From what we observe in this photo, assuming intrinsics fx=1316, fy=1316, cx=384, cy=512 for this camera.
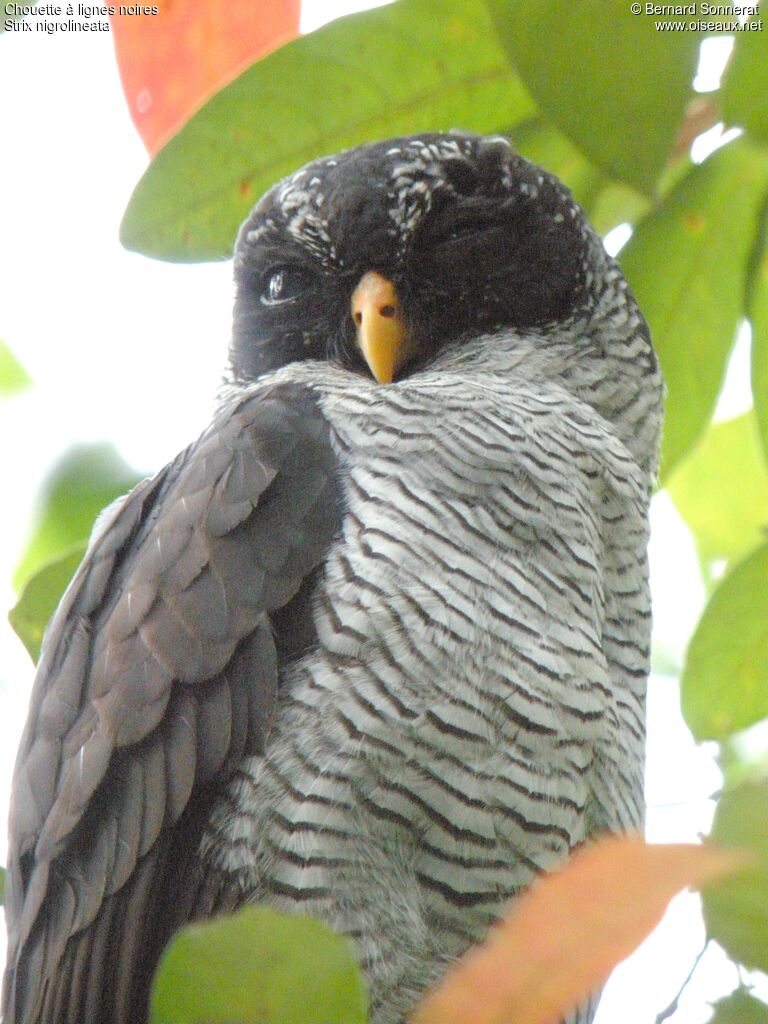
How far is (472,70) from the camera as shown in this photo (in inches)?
123

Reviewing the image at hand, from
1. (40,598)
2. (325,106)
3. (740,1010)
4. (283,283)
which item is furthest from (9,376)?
(740,1010)

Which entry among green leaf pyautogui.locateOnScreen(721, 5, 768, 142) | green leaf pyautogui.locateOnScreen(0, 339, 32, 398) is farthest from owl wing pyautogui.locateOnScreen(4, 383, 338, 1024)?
green leaf pyautogui.locateOnScreen(0, 339, 32, 398)

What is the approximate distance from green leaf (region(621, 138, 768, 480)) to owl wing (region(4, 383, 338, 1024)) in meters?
1.09

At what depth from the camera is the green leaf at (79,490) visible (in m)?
3.51

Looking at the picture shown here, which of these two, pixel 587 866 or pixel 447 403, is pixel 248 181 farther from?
pixel 587 866

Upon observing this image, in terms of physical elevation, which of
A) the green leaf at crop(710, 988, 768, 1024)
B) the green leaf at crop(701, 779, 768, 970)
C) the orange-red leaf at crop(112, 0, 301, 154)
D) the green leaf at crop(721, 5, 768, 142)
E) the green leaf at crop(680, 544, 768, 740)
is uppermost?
the orange-red leaf at crop(112, 0, 301, 154)

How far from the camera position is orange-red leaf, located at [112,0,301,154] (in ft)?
9.18

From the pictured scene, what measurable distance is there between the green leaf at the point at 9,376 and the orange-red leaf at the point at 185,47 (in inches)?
65.5

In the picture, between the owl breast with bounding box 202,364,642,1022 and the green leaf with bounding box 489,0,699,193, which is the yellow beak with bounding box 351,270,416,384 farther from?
the green leaf with bounding box 489,0,699,193

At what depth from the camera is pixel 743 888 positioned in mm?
1118

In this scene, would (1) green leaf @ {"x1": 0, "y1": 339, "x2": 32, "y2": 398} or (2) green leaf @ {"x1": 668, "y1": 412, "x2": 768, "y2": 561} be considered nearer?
(2) green leaf @ {"x1": 668, "y1": 412, "x2": 768, "y2": 561}

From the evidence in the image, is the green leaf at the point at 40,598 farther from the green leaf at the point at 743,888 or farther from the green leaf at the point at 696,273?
the green leaf at the point at 743,888

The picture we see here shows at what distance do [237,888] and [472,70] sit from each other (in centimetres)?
193

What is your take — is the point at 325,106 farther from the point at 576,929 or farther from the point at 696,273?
the point at 576,929
